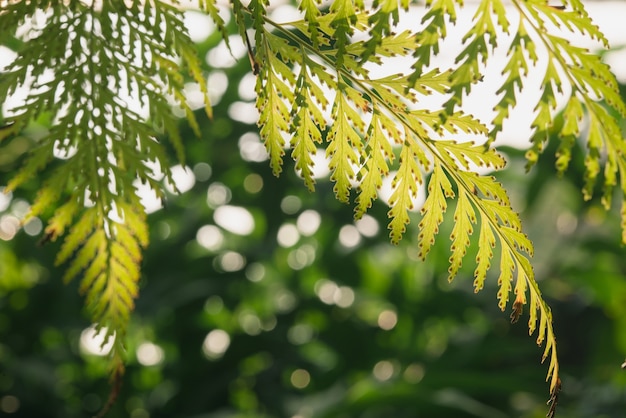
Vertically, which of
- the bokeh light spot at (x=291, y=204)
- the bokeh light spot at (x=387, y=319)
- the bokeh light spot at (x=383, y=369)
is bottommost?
the bokeh light spot at (x=383, y=369)

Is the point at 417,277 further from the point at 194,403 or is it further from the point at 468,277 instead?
the point at 194,403

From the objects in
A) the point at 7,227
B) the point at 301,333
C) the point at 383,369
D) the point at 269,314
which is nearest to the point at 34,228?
the point at 7,227

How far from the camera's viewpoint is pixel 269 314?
1929mm

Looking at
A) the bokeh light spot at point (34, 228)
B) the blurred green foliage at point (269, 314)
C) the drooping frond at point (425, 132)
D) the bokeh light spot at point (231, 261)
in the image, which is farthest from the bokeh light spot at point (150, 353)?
the drooping frond at point (425, 132)

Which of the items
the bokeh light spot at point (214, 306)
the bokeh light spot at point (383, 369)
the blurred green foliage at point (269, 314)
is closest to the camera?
the blurred green foliage at point (269, 314)

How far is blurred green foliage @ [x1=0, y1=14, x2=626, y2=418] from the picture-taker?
1699 mm

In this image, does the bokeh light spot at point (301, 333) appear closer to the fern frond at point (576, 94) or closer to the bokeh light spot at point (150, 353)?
the bokeh light spot at point (150, 353)

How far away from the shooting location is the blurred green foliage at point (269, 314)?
5.57ft

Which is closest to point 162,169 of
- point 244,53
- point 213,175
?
point 213,175

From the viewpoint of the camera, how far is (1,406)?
1.70 metres

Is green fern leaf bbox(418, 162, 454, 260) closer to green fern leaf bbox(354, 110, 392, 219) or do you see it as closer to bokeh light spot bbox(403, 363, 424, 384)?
green fern leaf bbox(354, 110, 392, 219)

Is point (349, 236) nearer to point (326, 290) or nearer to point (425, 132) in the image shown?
point (326, 290)

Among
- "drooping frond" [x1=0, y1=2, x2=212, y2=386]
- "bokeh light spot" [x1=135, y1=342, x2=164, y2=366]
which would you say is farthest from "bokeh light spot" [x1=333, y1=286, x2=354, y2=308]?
"drooping frond" [x1=0, y1=2, x2=212, y2=386]

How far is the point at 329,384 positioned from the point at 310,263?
348mm
